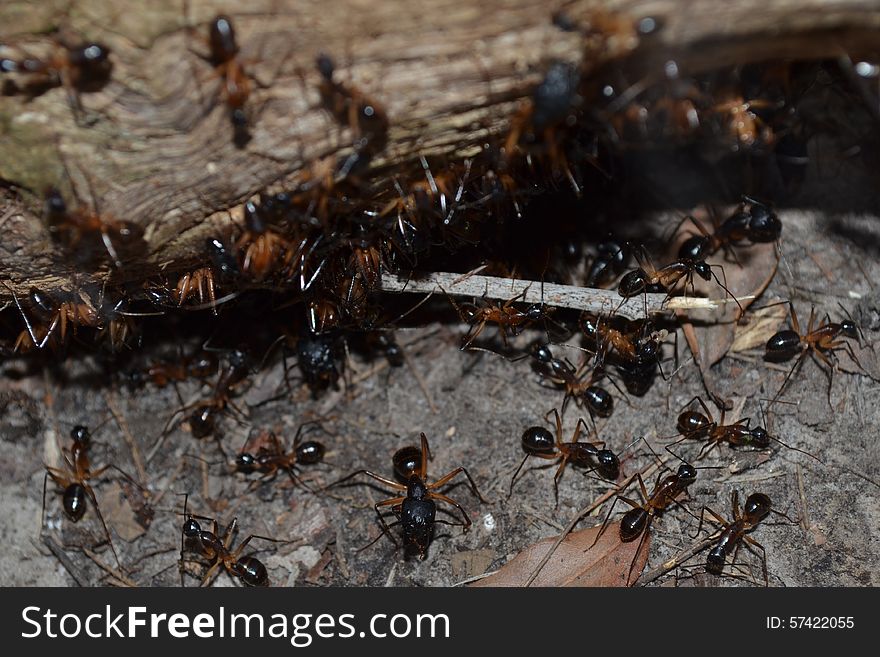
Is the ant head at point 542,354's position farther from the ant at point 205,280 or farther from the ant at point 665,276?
the ant at point 205,280

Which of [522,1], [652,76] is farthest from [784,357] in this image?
[522,1]

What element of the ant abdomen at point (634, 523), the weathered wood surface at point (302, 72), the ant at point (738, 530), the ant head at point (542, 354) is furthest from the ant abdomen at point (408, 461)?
the weathered wood surface at point (302, 72)

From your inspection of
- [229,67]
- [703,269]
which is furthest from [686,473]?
[229,67]

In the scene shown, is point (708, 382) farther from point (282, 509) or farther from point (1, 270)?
→ point (1, 270)

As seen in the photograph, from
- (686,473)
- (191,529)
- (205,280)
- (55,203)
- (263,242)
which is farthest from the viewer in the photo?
(191,529)

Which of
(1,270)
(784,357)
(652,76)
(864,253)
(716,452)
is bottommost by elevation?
(716,452)

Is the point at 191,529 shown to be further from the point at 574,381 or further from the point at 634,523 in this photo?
the point at 634,523
